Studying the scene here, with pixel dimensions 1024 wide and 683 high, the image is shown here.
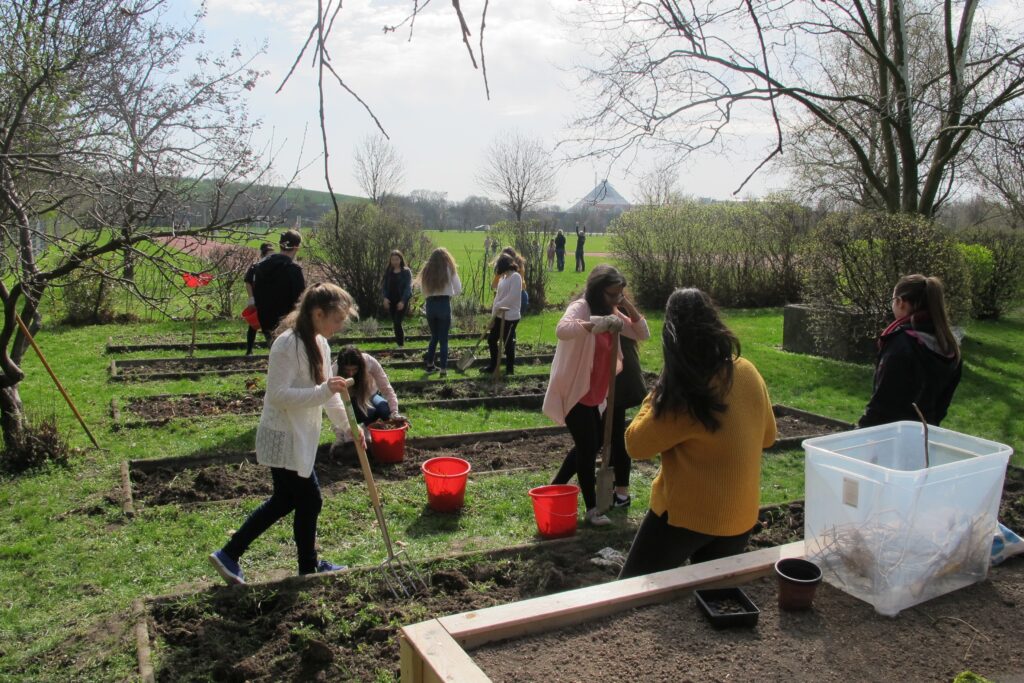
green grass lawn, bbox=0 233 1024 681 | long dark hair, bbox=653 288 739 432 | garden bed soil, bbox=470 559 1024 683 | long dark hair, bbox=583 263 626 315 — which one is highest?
long dark hair, bbox=583 263 626 315

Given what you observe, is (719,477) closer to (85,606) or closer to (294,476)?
(294,476)

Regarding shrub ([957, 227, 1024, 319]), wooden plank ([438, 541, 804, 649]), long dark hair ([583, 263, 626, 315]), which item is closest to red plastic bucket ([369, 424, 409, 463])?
long dark hair ([583, 263, 626, 315])

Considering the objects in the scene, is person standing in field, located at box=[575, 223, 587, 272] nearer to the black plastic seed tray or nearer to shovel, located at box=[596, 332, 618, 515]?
shovel, located at box=[596, 332, 618, 515]

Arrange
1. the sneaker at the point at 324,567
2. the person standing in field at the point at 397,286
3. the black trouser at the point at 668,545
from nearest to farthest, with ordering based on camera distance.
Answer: the black trouser at the point at 668,545
the sneaker at the point at 324,567
the person standing in field at the point at 397,286

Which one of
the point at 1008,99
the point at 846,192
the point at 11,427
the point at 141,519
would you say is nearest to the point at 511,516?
the point at 141,519

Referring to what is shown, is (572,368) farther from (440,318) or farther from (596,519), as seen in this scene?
(440,318)

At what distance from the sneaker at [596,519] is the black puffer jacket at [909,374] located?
5.70 feet

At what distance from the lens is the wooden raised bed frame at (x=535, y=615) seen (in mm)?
2287

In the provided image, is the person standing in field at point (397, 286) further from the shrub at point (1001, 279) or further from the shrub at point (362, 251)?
the shrub at point (1001, 279)

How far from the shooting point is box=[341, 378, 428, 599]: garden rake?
12.8ft

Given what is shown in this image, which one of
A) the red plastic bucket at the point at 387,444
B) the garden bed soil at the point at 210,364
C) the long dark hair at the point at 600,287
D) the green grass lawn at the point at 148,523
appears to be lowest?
the green grass lawn at the point at 148,523

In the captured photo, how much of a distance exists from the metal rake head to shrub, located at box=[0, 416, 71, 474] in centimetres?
362

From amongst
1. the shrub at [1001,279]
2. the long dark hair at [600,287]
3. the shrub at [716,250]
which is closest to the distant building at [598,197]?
the long dark hair at [600,287]

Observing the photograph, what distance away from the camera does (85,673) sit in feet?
10.5
